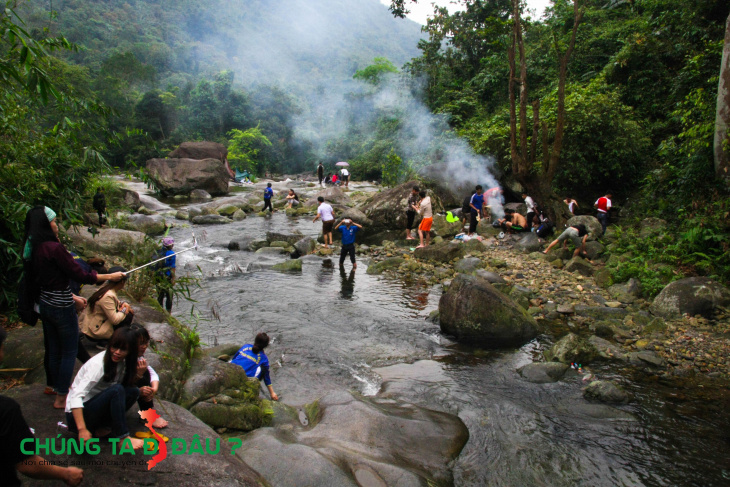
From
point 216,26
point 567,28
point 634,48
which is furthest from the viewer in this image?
point 216,26

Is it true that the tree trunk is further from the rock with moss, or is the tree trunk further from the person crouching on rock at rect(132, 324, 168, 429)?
the person crouching on rock at rect(132, 324, 168, 429)

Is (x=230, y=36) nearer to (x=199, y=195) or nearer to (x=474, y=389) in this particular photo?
(x=199, y=195)

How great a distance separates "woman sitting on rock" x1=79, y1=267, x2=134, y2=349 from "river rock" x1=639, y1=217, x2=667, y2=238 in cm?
1108

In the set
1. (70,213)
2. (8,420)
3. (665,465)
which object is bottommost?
(665,465)

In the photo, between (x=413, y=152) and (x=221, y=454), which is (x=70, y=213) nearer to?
(x=221, y=454)

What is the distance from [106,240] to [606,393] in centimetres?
1067

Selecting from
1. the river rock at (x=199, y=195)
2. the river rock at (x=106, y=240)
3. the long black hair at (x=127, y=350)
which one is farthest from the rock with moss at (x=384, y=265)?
the river rock at (x=199, y=195)

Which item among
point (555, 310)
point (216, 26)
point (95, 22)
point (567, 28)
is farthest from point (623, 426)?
point (216, 26)

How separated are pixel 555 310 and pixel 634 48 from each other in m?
12.9

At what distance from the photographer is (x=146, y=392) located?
340cm

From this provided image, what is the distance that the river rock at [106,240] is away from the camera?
9914 millimetres

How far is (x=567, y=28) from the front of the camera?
2116cm

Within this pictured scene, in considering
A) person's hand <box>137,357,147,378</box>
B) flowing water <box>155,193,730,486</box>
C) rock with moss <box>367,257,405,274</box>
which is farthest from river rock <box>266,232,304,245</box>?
person's hand <box>137,357,147,378</box>

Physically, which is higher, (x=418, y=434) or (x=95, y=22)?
(x=95, y=22)
